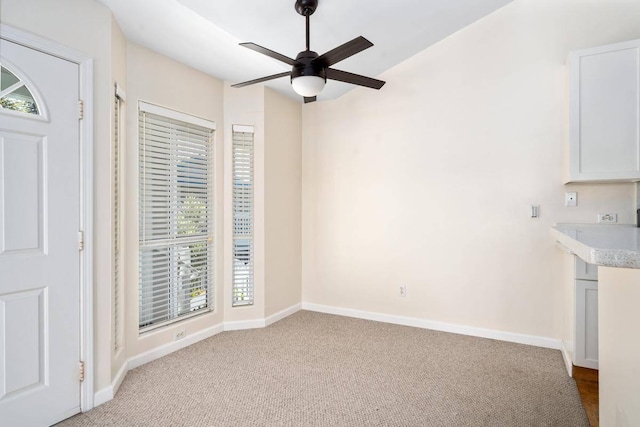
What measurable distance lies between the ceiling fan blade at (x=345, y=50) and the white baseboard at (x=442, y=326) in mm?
2807

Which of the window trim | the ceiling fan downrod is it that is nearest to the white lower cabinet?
the ceiling fan downrod

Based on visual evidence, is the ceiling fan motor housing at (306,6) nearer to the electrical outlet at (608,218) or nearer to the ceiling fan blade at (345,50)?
the ceiling fan blade at (345,50)

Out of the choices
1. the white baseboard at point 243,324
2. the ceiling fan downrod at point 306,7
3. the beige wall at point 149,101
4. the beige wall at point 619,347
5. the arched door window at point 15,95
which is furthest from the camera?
the white baseboard at point 243,324

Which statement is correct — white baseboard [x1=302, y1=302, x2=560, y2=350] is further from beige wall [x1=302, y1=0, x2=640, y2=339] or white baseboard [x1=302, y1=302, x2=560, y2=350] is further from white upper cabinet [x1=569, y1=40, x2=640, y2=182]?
white upper cabinet [x1=569, y1=40, x2=640, y2=182]

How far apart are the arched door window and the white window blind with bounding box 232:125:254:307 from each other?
72.7 inches

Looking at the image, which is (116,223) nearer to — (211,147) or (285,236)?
(211,147)

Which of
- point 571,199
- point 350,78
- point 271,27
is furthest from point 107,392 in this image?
point 571,199

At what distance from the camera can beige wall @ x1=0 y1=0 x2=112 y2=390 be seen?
2.11m

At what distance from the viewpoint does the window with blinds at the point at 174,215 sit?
2.89 meters

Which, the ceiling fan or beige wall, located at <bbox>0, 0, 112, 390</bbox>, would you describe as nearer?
the ceiling fan

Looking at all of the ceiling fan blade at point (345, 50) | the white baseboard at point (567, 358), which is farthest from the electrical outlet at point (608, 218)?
the ceiling fan blade at point (345, 50)

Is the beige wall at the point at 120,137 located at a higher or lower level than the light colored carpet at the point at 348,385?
higher

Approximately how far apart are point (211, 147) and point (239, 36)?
112 cm

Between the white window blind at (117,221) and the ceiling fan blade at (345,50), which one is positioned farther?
the white window blind at (117,221)
